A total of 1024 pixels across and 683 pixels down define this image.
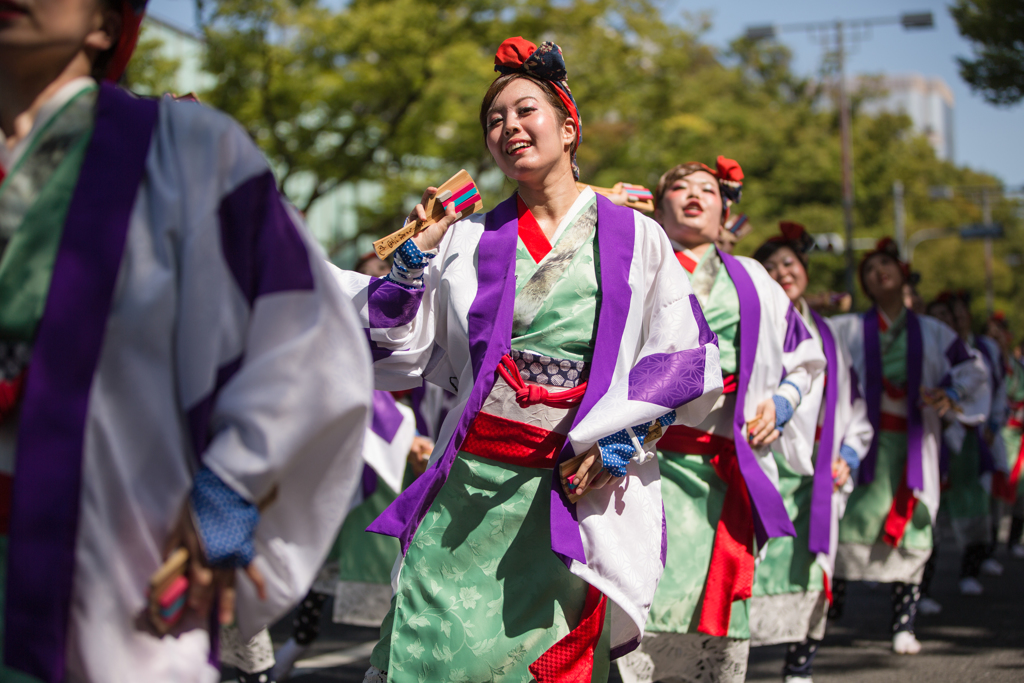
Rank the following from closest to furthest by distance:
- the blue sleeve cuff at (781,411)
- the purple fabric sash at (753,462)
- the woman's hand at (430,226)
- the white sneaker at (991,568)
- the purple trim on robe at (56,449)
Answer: the purple trim on robe at (56,449) → the woman's hand at (430,226) → the purple fabric sash at (753,462) → the blue sleeve cuff at (781,411) → the white sneaker at (991,568)

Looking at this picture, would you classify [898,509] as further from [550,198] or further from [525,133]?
[525,133]

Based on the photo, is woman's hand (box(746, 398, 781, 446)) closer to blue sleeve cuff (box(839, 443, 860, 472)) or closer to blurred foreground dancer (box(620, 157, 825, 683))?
blurred foreground dancer (box(620, 157, 825, 683))

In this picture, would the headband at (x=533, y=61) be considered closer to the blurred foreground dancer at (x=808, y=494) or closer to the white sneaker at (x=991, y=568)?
the blurred foreground dancer at (x=808, y=494)

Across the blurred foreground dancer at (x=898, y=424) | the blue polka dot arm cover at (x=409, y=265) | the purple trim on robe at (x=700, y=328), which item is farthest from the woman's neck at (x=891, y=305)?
the blue polka dot arm cover at (x=409, y=265)

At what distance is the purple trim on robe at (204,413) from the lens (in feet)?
5.46

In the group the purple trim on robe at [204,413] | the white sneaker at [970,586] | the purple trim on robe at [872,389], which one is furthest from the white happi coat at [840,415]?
the purple trim on robe at [204,413]

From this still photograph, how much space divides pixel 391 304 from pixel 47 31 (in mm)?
1371

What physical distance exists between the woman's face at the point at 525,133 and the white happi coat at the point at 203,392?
1.43m

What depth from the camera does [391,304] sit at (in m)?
2.94

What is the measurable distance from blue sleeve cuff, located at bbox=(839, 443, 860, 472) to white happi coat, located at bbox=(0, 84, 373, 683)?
169 inches

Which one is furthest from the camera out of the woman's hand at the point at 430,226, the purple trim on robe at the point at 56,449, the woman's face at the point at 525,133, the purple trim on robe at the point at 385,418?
the purple trim on robe at the point at 385,418

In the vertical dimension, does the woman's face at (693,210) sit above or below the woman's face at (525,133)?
below

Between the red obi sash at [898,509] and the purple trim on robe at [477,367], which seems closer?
the purple trim on robe at [477,367]

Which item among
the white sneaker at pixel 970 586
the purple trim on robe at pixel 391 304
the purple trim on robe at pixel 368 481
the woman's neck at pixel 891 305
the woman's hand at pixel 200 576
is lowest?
the white sneaker at pixel 970 586
